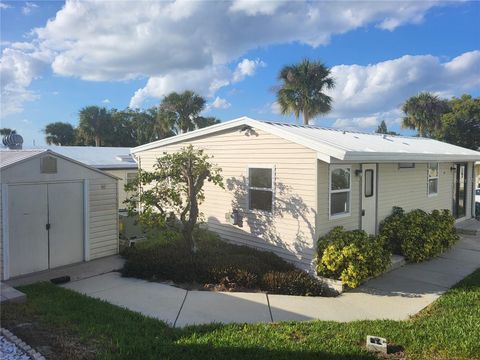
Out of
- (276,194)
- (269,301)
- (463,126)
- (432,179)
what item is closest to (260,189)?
(276,194)

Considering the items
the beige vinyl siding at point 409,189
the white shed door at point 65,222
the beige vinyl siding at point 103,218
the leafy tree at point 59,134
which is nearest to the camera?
the white shed door at point 65,222

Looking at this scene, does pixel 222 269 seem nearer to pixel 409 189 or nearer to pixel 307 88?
pixel 409 189

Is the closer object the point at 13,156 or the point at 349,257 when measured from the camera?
the point at 349,257

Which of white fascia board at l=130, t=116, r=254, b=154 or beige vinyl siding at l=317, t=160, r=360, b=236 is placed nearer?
beige vinyl siding at l=317, t=160, r=360, b=236

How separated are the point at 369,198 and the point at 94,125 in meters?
33.8

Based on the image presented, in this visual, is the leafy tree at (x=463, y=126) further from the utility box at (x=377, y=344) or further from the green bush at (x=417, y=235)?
the utility box at (x=377, y=344)

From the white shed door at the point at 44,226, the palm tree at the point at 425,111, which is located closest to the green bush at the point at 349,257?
the white shed door at the point at 44,226

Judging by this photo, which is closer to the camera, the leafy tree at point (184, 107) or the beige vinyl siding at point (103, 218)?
the beige vinyl siding at point (103, 218)

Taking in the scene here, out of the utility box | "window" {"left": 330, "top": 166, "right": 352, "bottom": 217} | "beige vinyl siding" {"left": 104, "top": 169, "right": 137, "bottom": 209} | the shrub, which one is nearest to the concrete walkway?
the shrub

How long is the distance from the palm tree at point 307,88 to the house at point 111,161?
11454mm

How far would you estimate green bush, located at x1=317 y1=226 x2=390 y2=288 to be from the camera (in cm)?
734

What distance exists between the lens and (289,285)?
7.26m

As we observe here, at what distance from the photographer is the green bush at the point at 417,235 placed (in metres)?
9.23

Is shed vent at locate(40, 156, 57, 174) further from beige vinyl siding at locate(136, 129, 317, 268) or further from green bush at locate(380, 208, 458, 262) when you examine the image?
green bush at locate(380, 208, 458, 262)
